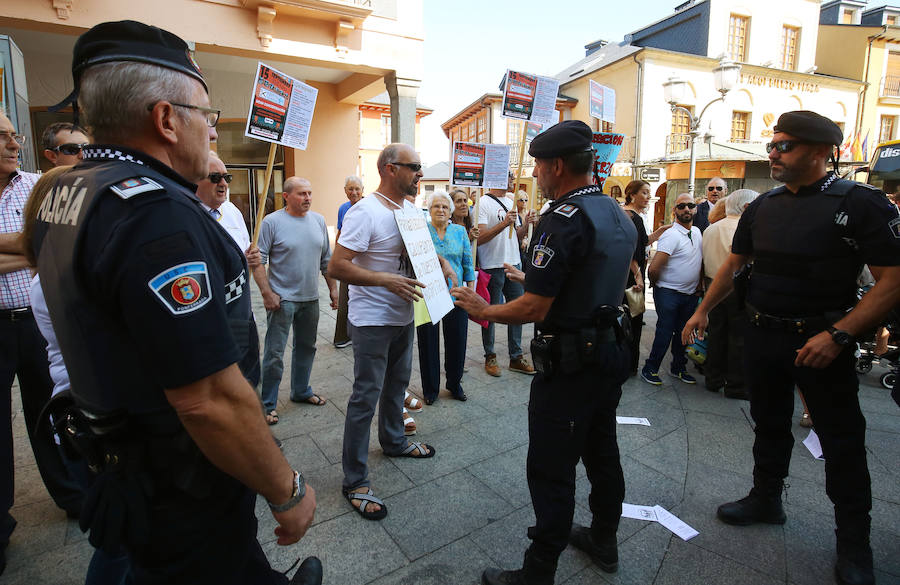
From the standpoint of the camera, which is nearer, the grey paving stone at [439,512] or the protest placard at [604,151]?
the grey paving stone at [439,512]

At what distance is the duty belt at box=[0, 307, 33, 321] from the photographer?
255 centimetres

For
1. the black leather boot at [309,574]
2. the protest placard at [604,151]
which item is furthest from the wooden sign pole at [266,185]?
the protest placard at [604,151]

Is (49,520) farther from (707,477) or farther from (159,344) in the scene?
(707,477)

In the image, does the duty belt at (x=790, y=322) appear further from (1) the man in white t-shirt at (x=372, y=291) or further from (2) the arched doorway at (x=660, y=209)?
(2) the arched doorway at (x=660, y=209)

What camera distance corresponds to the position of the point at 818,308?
254cm

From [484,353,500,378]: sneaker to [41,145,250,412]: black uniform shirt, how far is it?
4357 millimetres

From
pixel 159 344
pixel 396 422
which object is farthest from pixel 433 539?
pixel 159 344

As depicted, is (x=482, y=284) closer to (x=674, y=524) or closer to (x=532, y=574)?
(x=674, y=524)

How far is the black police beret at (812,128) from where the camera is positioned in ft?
8.29

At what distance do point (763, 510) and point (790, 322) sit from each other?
1123mm

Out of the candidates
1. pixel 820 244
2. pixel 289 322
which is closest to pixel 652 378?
pixel 820 244

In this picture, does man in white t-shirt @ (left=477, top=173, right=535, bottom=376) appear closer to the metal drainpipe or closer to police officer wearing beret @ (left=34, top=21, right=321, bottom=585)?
police officer wearing beret @ (left=34, top=21, right=321, bottom=585)

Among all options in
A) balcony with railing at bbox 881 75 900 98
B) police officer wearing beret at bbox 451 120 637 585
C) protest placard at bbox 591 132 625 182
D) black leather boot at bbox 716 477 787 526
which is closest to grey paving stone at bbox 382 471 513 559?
police officer wearing beret at bbox 451 120 637 585

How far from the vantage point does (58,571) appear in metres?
2.42
